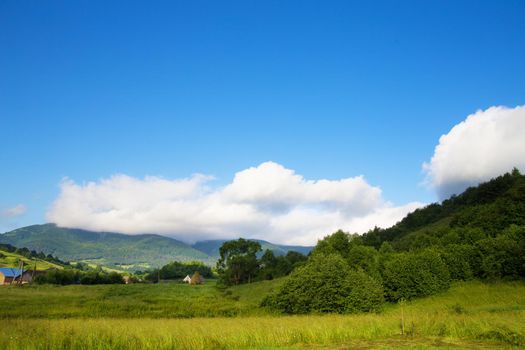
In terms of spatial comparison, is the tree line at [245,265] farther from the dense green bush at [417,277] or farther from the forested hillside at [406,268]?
the dense green bush at [417,277]

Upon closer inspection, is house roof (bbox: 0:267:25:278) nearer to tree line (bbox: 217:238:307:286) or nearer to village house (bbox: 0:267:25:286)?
village house (bbox: 0:267:25:286)

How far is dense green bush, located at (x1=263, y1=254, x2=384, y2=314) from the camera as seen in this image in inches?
1697

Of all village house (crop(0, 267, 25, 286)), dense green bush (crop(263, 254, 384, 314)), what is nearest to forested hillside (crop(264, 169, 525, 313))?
dense green bush (crop(263, 254, 384, 314))

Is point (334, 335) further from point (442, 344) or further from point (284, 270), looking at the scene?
point (284, 270)

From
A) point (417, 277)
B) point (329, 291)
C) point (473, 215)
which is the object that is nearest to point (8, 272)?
point (329, 291)

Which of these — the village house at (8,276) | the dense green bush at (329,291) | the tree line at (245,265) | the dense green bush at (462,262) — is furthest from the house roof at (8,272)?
the dense green bush at (462,262)

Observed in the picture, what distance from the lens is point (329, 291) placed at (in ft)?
142

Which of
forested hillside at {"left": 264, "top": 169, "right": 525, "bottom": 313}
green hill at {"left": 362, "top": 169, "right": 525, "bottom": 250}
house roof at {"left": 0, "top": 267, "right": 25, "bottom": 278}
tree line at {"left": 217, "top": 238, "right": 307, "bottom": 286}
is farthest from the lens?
house roof at {"left": 0, "top": 267, "right": 25, "bottom": 278}

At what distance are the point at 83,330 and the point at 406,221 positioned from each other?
601 ft

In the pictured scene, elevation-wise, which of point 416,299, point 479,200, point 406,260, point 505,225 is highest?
point 479,200

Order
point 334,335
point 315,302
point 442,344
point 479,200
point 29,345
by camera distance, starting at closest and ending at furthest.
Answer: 1. point 29,345
2. point 442,344
3. point 334,335
4. point 315,302
5. point 479,200

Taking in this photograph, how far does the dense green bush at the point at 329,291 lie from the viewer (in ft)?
141

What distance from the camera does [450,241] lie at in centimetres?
8094

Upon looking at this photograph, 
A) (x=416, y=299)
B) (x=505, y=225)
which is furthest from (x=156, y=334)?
(x=505, y=225)
